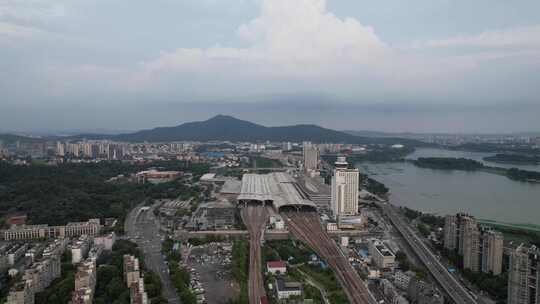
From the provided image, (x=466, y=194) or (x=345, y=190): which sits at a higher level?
(x=345, y=190)

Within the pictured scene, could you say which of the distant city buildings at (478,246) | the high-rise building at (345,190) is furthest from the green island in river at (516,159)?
the distant city buildings at (478,246)

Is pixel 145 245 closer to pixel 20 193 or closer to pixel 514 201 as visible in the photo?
pixel 20 193

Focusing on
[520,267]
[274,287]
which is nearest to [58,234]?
[274,287]

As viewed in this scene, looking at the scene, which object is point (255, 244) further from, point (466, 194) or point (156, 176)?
point (466, 194)

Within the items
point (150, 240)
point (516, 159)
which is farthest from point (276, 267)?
point (516, 159)

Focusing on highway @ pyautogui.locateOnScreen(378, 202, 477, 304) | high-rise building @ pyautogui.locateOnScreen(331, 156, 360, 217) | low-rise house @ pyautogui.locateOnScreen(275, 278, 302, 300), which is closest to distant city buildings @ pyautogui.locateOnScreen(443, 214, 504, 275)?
highway @ pyautogui.locateOnScreen(378, 202, 477, 304)

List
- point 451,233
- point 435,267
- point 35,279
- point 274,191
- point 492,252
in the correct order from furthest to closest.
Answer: point 274,191
point 451,233
point 435,267
point 492,252
point 35,279

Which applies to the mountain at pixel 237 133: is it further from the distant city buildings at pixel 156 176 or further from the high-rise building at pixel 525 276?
the high-rise building at pixel 525 276

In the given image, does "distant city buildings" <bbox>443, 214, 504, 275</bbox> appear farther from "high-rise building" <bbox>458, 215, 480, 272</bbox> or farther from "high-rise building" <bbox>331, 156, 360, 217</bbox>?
"high-rise building" <bbox>331, 156, 360, 217</bbox>
